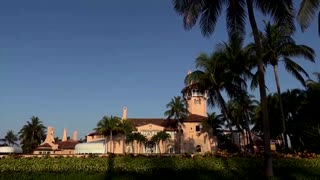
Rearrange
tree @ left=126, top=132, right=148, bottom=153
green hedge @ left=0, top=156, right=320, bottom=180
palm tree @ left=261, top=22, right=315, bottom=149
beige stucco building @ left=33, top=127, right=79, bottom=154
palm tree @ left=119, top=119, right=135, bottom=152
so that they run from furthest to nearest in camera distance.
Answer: beige stucco building @ left=33, top=127, right=79, bottom=154 < palm tree @ left=119, top=119, right=135, bottom=152 < tree @ left=126, top=132, right=148, bottom=153 < palm tree @ left=261, top=22, right=315, bottom=149 < green hedge @ left=0, top=156, right=320, bottom=180

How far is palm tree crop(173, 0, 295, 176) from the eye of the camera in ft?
56.1

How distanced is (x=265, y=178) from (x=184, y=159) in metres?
6.81

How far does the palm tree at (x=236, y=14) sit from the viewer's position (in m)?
17.1

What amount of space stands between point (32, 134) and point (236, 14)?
93.4m

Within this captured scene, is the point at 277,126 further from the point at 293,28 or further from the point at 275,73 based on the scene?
the point at 293,28

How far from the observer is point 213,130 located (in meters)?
71.8

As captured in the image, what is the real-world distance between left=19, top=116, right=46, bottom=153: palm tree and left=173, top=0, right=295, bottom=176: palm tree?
90628mm

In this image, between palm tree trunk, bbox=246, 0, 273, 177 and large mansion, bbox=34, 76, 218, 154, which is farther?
large mansion, bbox=34, 76, 218, 154

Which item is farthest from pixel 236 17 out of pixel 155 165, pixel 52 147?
pixel 52 147

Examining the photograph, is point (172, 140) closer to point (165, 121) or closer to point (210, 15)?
point (165, 121)

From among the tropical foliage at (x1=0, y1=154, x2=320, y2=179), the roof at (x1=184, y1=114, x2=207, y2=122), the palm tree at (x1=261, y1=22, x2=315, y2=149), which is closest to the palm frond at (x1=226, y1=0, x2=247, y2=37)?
the tropical foliage at (x1=0, y1=154, x2=320, y2=179)

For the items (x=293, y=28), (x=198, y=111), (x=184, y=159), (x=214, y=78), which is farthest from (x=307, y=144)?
(x=198, y=111)

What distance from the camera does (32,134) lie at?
103m

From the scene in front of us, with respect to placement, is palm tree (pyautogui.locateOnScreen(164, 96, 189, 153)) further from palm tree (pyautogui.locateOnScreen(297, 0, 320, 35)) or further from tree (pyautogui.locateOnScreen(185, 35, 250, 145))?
palm tree (pyautogui.locateOnScreen(297, 0, 320, 35))
